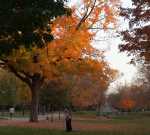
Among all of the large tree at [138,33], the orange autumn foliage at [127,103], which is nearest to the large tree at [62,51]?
the large tree at [138,33]

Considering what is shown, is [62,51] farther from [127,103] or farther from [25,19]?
[127,103]

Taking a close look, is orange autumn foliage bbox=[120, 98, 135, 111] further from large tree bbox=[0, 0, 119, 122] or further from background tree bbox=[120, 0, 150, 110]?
background tree bbox=[120, 0, 150, 110]

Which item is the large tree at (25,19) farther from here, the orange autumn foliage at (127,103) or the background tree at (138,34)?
the orange autumn foliage at (127,103)

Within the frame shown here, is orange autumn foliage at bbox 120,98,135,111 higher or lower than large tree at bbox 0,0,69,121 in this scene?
higher

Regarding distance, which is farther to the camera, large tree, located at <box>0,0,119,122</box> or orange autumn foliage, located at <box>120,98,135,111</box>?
orange autumn foliage, located at <box>120,98,135,111</box>

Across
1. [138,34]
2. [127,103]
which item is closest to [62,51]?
[138,34]

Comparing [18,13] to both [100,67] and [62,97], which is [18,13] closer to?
[100,67]

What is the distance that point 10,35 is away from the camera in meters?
26.8

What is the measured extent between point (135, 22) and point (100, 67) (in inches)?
795

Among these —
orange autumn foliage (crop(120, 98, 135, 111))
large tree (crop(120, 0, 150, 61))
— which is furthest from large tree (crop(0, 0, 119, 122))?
orange autumn foliage (crop(120, 98, 135, 111))

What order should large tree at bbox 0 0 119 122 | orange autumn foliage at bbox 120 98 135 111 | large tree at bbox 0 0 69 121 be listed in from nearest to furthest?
large tree at bbox 0 0 69 121, large tree at bbox 0 0 119 122, orange autumn foliage at bbox 120 98 135 111

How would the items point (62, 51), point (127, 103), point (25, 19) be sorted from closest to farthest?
point (25, 19), point (62, 51), point (127, 103)

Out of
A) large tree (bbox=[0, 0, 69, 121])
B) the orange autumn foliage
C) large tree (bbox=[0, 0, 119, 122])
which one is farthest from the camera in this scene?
the orange autumn foliage

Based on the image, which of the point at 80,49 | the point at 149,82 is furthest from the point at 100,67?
the point at 149,82
